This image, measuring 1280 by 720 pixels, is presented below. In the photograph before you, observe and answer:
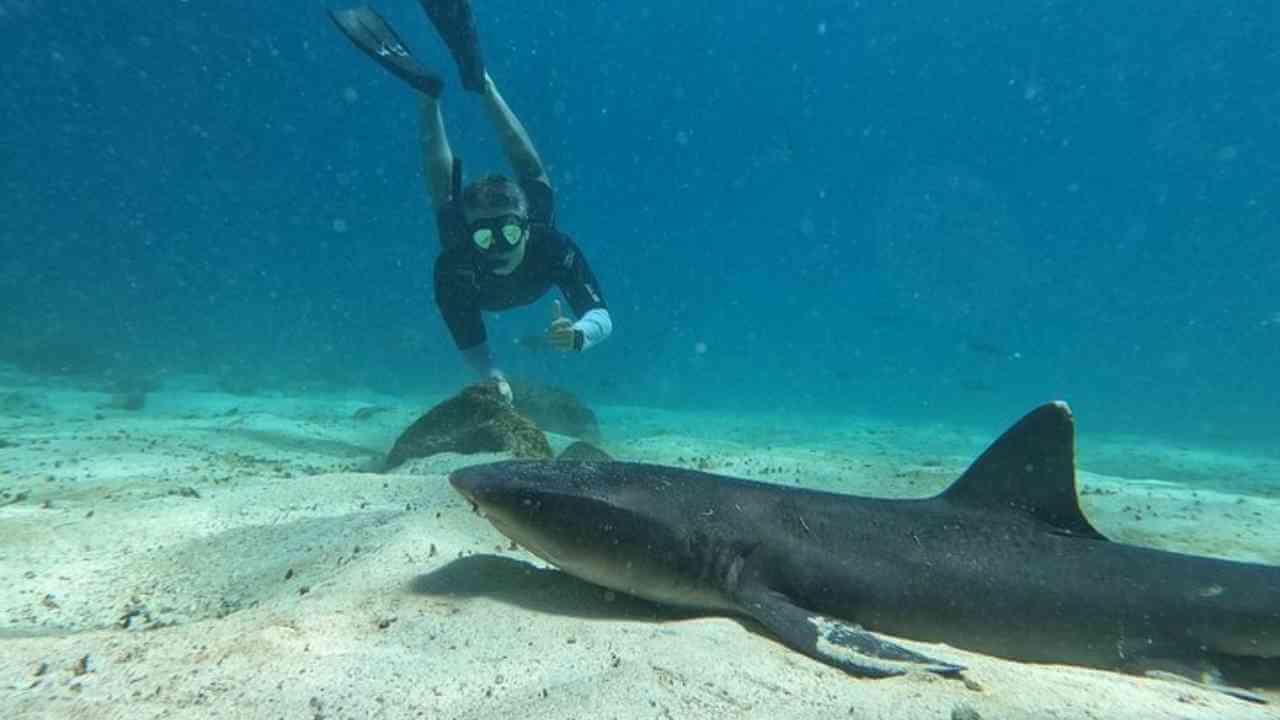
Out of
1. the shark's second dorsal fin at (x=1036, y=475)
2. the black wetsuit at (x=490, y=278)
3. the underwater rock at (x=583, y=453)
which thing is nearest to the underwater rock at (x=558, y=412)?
the black wetsuit at (x=490, y=278)

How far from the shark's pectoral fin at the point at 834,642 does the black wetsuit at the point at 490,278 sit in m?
6.78

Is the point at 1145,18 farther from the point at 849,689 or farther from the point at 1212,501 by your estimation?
the point at 849,689

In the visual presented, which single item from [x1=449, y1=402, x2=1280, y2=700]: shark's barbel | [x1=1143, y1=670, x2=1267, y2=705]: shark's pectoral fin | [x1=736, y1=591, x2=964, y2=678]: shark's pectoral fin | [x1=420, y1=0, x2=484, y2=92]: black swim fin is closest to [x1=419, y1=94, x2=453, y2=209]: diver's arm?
[x1=420, y1=0, x2=484, y2=92]: black swim fin

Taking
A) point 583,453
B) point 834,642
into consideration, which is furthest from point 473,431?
point 834,642

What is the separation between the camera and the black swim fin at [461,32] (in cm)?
1084

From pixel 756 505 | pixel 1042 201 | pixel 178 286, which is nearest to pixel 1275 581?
pixel 756 505

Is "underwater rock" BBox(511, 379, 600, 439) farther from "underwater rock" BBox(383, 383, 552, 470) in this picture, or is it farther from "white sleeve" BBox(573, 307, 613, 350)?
"underwater rock" BBox(383, 383, 552, 470)

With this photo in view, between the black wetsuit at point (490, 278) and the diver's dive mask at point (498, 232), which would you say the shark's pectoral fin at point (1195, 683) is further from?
the diver's dive mask at point (498, 232)

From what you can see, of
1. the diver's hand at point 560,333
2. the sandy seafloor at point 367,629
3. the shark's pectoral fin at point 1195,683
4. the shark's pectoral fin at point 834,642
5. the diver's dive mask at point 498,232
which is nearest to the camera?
the sandy seafloor at point 367,629

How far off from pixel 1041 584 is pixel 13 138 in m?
110

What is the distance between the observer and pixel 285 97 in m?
64.8

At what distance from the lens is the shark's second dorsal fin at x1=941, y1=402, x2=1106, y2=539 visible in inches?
125

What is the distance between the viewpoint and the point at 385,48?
35.0ft

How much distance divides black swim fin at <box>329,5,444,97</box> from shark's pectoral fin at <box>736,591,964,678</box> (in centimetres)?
1067
